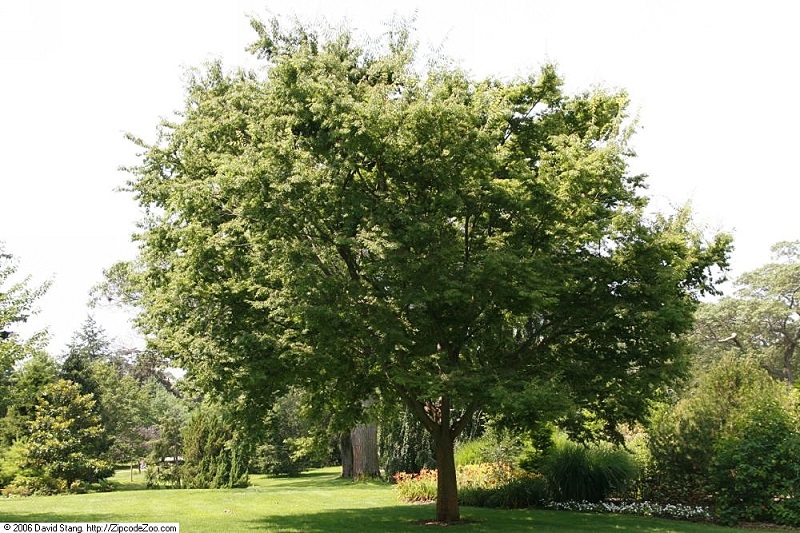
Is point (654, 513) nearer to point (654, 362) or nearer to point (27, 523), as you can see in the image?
point (654, 362)

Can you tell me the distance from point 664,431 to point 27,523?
50.4 ft

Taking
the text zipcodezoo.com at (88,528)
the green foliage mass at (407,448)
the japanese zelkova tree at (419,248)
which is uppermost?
the japanese zelkova tree at (419,248)

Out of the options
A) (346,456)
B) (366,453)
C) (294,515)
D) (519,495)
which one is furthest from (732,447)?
(346,456)

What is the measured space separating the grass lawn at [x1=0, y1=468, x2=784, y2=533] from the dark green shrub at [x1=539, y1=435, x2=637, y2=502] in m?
1.65

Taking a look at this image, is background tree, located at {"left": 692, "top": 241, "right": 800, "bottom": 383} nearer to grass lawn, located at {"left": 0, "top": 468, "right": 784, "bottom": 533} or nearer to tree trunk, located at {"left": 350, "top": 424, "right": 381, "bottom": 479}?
tree trunk, located at {"left": 350, "top": 424, "right": 381, "bottom": 479}

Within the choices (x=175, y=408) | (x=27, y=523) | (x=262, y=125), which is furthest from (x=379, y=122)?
(x=175, y=408)

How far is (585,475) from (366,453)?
13.0 m

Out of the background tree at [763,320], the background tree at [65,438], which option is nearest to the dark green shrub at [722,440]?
the background tree at [65,438]

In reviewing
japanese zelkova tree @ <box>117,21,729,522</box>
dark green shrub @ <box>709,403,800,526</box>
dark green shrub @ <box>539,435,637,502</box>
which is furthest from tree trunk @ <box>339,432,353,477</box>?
dark green shrub @ <box>709,403,800,526</box>

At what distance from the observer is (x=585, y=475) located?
18.7 meters

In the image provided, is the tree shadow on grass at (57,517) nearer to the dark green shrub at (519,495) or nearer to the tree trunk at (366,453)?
the dark green shrub at (519,495)

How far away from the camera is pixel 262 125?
43.1 ft

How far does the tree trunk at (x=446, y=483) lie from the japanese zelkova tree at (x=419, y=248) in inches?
1.9

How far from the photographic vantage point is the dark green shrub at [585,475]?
18641 mm
